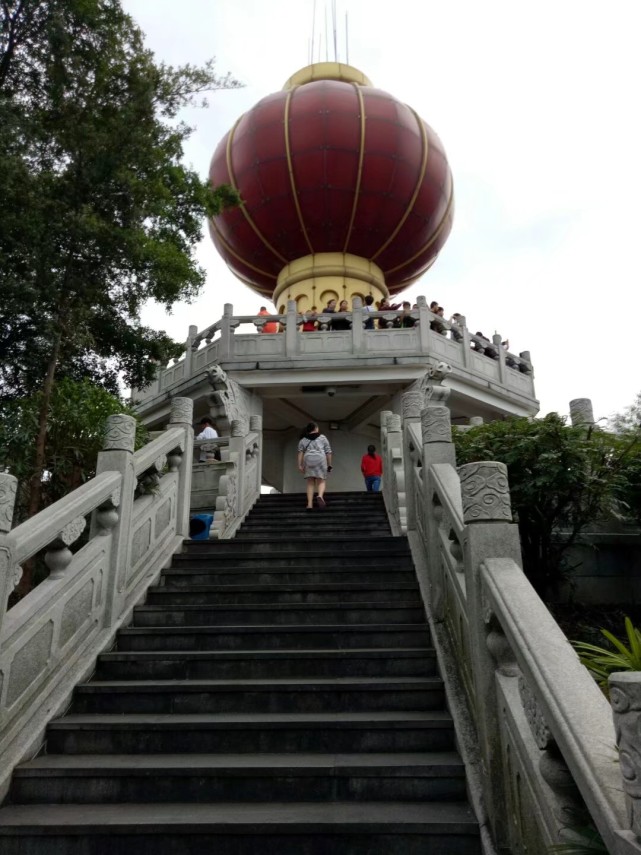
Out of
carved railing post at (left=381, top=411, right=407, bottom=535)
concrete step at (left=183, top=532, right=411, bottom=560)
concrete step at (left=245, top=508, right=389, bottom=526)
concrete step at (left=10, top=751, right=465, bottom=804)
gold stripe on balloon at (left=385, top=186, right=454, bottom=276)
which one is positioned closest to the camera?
concrete step at (left=10, top=751, right=465, bottom=804)

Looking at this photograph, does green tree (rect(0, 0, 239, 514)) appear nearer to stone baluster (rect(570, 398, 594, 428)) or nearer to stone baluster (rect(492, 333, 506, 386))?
stone baluster (rect(570, 398, 594, 428))

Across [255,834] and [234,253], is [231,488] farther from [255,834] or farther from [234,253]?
[234,253]

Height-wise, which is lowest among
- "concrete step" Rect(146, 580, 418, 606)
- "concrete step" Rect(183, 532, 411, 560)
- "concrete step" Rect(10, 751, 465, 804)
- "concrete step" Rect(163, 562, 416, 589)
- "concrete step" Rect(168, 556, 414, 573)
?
"concrete step" Rect(10, 751, 465, 804)

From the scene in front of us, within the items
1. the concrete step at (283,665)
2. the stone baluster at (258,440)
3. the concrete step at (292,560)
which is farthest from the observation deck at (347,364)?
the concrete step at (283,665)

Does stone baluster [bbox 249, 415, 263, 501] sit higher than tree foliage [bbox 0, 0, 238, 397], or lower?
lower

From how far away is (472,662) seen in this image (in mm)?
3451

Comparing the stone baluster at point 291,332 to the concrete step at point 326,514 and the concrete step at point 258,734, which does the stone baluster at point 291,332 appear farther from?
the concrete step at point 258,734

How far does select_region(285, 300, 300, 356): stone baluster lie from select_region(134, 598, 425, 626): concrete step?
9777 mm

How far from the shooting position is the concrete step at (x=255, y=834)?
2967 millimetres

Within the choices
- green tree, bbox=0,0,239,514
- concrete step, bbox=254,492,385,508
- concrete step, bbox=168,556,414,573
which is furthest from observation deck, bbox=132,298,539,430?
concrete step, bbox=168,556,414,573

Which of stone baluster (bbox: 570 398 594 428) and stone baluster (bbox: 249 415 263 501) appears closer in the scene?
stone baluster (bbox: 570 398 594 428)

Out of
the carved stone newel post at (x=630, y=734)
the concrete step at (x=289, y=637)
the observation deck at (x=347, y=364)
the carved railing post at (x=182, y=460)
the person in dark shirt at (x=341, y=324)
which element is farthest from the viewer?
the person in dark shirt at (x=341, y=324)

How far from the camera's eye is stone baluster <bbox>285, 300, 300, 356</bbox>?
1461cm

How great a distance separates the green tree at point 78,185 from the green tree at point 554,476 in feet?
14.8
